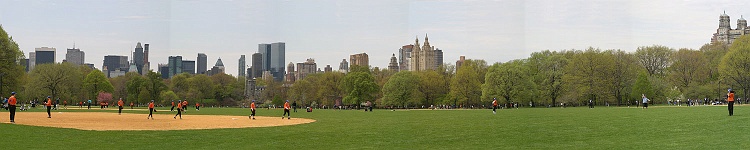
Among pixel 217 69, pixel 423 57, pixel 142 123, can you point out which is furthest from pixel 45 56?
pixel 142 123

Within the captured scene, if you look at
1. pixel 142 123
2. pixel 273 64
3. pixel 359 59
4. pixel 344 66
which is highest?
pixel 273 64

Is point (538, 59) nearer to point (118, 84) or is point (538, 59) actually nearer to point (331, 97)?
point (331, 97)

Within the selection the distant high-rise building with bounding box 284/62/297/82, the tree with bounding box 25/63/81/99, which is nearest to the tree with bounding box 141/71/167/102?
the tree with bounding box 25/63/81/99

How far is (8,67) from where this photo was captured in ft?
199

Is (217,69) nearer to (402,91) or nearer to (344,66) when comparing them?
(344,66)

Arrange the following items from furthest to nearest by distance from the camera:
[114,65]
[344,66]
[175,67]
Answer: [114,65]
[344,66]
[175,67]

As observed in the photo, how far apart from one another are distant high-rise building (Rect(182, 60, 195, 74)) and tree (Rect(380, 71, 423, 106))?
4882cm

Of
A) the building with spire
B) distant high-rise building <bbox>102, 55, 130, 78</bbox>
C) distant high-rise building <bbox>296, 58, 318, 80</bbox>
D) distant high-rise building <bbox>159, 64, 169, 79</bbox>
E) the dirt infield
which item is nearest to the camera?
the dirt infield

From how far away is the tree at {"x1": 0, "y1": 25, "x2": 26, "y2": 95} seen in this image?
195 feet

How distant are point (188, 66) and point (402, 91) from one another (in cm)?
5475

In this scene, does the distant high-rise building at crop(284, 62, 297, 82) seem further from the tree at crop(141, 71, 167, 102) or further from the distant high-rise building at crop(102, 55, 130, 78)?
the tree at crop(141, 71, 167, 102)

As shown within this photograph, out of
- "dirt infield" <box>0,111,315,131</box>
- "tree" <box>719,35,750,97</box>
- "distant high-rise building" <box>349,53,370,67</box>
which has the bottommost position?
"dirt infield" <box>0,111,315,131</box>

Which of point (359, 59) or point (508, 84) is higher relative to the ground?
point (359, 59)

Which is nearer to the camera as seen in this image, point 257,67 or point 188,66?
point 188,66
